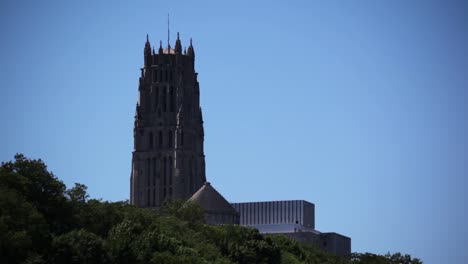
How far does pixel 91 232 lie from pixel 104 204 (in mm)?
10656

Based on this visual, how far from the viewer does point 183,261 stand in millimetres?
121812

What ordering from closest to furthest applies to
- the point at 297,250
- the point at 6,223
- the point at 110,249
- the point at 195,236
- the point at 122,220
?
1. the point at 6,223
2. the point at 110,249
3. the point at 122,220
4. the point at 195,236
5. the point at 297,250

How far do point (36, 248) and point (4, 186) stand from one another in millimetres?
6422

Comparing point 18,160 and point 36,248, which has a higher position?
point 18,160

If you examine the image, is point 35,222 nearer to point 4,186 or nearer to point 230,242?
point 4,186

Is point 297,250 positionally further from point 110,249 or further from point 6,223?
point 6,223

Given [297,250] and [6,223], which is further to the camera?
[297,250]

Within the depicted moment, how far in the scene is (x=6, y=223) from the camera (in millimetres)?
109500

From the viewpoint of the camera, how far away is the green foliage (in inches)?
4385

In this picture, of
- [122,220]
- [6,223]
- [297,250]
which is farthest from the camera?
[297,250]

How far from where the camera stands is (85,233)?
381 feet

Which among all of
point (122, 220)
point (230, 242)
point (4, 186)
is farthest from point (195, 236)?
point (4, 186)

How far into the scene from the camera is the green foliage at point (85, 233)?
365ft

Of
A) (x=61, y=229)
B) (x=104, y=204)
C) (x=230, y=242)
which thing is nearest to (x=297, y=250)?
(x=230, y=242)
